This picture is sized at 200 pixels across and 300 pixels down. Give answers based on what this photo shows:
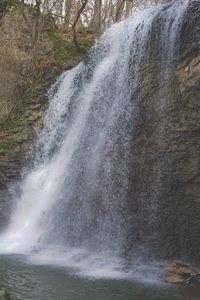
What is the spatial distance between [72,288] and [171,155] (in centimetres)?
366

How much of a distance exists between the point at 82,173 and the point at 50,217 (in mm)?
Result: 1354

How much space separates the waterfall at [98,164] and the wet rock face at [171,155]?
9cm

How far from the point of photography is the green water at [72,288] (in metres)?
7.70

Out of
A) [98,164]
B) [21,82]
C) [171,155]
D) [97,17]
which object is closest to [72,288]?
[171,155]

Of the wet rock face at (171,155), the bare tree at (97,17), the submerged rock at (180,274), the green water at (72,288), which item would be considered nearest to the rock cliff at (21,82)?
the bare tree at (97,17)

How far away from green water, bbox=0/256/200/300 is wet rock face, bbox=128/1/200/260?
6.09 ft

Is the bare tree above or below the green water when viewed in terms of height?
above

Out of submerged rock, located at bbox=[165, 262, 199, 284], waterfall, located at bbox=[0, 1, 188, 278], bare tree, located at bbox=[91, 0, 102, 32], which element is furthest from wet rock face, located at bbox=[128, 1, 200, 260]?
bare tree, located at bbox=[91, 0, 102, 32]

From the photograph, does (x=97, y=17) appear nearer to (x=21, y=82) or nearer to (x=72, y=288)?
(x=21, y=82)

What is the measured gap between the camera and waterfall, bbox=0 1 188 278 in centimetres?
1091

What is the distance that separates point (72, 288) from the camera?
26.4 ft

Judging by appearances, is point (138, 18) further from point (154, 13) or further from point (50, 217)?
point (50, 217)

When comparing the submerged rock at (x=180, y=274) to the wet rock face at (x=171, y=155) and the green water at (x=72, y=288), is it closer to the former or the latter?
the green water at (x=72, y=288)

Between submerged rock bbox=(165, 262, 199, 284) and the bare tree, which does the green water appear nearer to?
submerged rock bbox=(165, 262, 199, 284)
